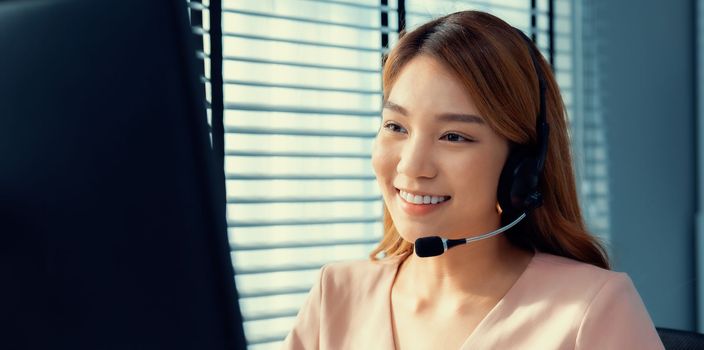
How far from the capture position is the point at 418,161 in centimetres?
114

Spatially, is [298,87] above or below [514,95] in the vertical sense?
above

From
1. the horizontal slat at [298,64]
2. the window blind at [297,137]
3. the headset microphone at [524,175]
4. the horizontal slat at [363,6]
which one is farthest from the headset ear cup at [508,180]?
the horizontal slat at [363,6]

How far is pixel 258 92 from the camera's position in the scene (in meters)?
2.37

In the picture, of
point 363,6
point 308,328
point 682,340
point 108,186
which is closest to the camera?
point 108,186

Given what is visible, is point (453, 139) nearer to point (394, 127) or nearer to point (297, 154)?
point (394, 127)

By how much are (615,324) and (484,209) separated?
0.24m

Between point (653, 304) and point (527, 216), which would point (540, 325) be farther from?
point (653, 304)

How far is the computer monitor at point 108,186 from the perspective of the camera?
0.27 meters

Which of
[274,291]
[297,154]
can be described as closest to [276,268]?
[274,291]

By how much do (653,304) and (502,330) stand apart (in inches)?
93.7

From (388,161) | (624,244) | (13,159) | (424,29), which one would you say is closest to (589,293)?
(388,161)

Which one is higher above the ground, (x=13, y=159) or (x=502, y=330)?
(x=13, y=159)

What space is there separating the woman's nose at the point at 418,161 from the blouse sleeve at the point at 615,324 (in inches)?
11.4

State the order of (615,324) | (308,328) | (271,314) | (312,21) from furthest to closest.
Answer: (312,21)
(271,314)
(308,328)
(615,324)
